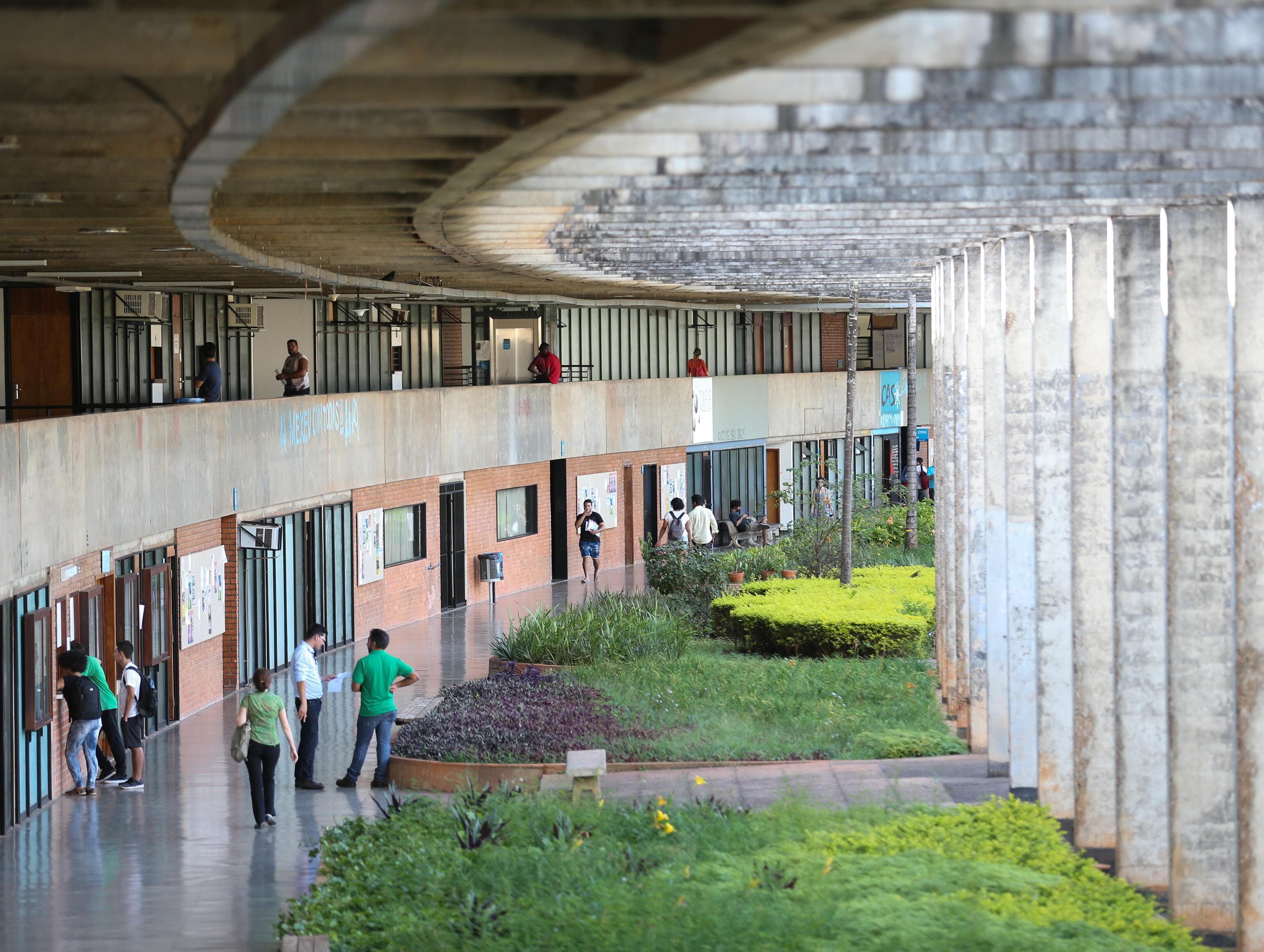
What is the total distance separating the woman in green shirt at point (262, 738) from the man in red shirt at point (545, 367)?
19692 mm

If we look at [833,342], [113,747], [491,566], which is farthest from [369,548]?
[833,342]

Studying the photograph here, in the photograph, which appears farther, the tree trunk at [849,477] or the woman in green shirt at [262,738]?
the tree trunk at [849,477]

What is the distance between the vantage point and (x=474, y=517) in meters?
32.5

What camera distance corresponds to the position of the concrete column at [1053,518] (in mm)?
12211

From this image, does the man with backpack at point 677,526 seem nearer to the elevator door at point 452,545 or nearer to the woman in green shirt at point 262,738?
the elevator door at point 452,545

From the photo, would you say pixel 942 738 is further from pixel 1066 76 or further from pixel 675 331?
pixel 675 331

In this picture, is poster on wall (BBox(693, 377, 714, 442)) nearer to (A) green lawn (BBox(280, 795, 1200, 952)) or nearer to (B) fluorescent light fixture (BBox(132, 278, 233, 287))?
(B) fluorescent light fixture (BBox(132, 278, 233, 287))

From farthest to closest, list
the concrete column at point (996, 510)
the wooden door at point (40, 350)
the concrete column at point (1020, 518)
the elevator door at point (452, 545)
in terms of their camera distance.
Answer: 1. the elevator door at point (452, 545)
2. the wooden door at point (40, 350)
3. the concrete column at point (996, 510)
4. the concrete column at point (1020, 518)

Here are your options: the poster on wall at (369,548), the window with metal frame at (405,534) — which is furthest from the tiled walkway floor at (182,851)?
the window with metal frame at (405,534)

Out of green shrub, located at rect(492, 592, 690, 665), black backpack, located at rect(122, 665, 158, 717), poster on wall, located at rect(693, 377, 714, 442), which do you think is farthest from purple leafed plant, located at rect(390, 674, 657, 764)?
poster on wall, located at rect(693, 377, 714, 442)

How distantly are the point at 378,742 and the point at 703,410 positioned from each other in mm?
25218

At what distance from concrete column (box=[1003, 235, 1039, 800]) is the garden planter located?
7.30m

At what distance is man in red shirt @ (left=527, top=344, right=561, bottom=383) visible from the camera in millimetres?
33688

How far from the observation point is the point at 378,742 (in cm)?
1576
